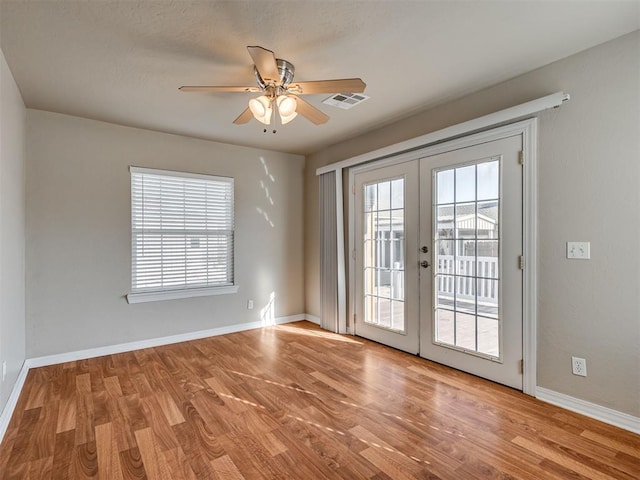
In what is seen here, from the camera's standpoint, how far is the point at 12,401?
8.16ft

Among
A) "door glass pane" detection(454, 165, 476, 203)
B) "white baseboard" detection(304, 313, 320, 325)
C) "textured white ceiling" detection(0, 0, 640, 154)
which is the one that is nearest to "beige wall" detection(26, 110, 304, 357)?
"textured white ceiling" detection(0, 0, 640, 154)

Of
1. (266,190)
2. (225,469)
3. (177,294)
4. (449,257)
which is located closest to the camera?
(225,469)

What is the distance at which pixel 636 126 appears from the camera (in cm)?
216

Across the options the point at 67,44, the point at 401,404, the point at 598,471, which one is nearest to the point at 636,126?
the point at 598,471

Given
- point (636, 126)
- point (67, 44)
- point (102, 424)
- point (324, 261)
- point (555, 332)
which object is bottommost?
point (102, 424)

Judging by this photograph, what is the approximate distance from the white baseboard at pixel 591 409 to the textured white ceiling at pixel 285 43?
249 cm

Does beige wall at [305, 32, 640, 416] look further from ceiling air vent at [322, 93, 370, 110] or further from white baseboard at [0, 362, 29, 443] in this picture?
white baseboard at [0, 362, 29, 443]

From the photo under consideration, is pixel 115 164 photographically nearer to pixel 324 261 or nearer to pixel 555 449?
pixel 324 261

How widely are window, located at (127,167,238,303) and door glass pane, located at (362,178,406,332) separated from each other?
6.06 ft

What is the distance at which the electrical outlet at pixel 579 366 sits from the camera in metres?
2.38

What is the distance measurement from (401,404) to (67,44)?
11.3ft

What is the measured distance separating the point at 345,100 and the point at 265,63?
1292 millimetres

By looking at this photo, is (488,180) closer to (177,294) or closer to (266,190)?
(266,190)

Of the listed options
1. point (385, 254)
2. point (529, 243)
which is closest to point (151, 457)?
point (385, 254)
